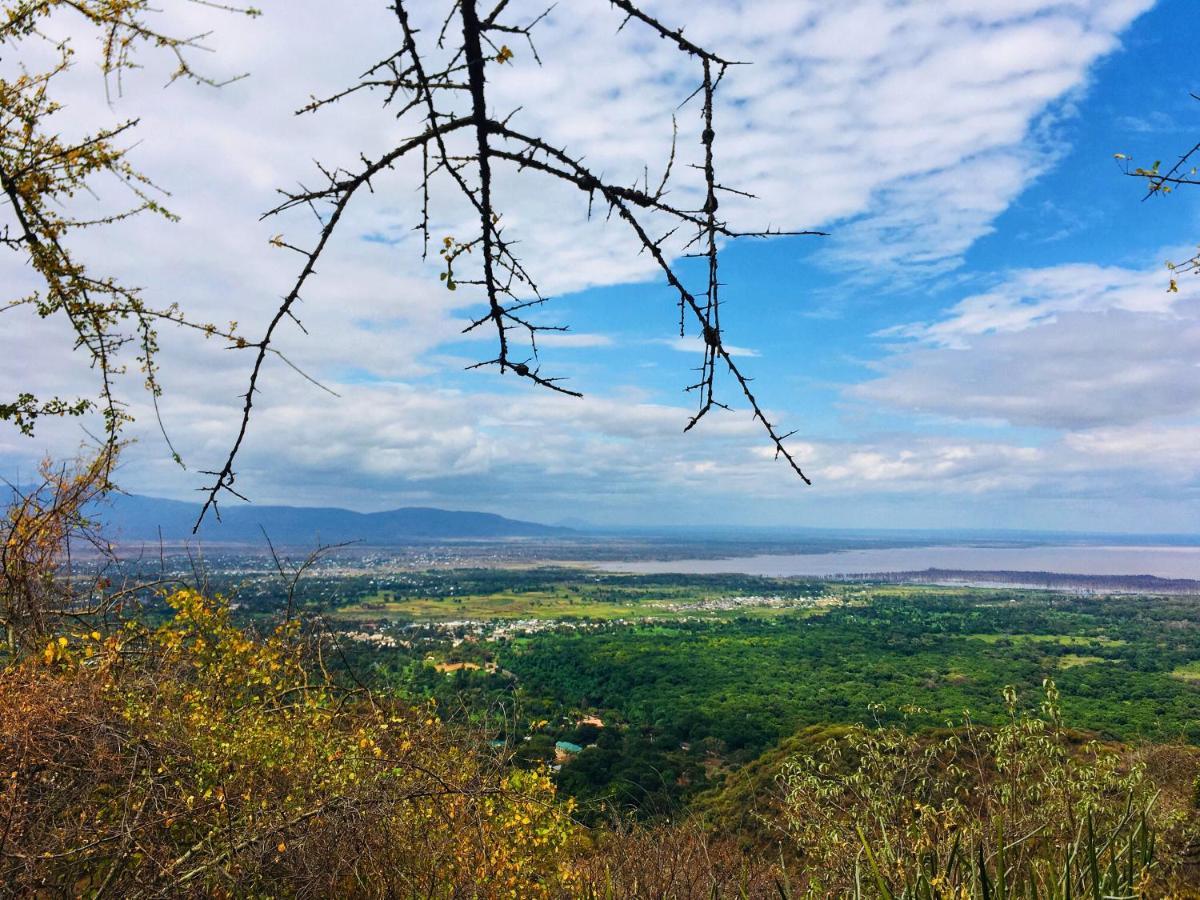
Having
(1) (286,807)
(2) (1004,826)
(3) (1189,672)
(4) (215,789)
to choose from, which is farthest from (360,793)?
(3) (1189,672)

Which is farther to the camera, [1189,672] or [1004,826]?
[1189,672]

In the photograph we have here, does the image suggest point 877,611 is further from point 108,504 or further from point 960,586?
point 108,504

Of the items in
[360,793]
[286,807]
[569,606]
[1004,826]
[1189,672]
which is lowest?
[569,606]

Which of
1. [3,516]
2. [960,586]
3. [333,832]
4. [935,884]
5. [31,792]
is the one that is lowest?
[960,586]

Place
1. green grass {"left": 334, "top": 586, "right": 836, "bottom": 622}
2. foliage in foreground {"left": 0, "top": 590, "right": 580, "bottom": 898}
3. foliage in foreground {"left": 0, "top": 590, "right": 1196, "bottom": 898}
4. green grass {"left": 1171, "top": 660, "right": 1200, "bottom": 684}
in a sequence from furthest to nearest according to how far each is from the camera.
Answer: green grass {"left": 334, "top": 586, "right": 836, "bottom": 622}
green grass {"left": 1171, "top": 660, "right": 1200, "bottom": 684}
foliage in foreground {"left": 0, "top": 590, "right": 580, "bottom": 898}
foliage in foreground {"left": 0, "top": 590, "right": 1196, "bottom": 898}

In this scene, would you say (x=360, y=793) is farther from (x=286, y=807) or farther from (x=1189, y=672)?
(x=1189, y=672)

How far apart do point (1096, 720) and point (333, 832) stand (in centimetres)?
4796

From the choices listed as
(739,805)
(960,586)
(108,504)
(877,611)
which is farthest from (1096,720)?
(960,586)

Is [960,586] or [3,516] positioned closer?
[3,516]

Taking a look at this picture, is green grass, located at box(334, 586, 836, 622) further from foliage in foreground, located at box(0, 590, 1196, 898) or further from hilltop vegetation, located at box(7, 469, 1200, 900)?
foliage in foreground, located at box(0, 590, 1196, 898)

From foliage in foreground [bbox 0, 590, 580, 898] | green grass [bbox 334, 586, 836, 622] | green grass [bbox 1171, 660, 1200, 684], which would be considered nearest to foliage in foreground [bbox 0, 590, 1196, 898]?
foliage in foreground [bbox 0, 590, 580, 898]

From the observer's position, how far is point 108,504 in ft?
21.5

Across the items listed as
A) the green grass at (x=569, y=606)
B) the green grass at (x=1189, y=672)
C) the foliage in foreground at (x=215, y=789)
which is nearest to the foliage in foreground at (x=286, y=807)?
the foliage in foreground at (x=215, y=789)

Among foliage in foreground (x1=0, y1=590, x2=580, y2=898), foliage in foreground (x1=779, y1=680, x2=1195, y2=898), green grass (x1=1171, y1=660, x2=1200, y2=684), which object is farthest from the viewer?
green grass (x1=1171, y1=660, x2=1200, y2=684)
